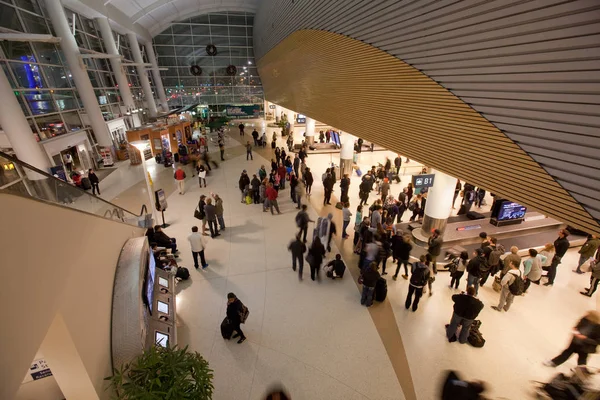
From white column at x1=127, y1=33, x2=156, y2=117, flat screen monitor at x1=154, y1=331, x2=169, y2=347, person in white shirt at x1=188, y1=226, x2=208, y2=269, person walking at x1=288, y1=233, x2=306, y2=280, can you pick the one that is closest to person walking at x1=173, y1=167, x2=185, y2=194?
person in white shirt at x1=188, y1=226, x2=208, y2=269

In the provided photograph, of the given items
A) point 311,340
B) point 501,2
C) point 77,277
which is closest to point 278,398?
point 311,340

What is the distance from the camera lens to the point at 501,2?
363 cm

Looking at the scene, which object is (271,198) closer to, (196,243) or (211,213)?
(211,213)

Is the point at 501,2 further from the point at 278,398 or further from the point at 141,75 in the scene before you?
the point at 141,75

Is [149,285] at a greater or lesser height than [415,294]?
greater

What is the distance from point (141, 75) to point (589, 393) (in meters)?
31.5

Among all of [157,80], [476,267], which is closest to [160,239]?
[476,267]

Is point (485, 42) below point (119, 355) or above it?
above

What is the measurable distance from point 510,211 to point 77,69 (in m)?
20.3

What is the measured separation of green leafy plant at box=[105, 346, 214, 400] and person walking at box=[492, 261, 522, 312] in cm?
571

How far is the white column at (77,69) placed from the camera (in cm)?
1301

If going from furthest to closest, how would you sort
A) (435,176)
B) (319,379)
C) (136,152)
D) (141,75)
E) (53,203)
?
(141,75) < (136,152) < (435,176) < (319,379) < (53,203)

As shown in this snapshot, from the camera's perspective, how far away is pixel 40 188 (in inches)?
115

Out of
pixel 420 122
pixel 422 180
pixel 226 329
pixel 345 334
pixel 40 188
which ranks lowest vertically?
pixel 345 334
